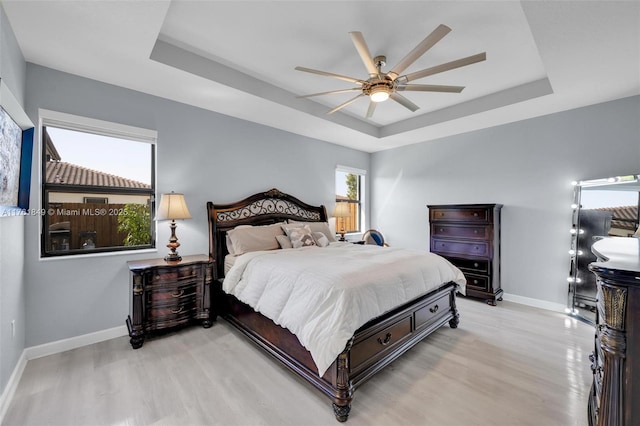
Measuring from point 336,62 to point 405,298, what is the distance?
252 cm

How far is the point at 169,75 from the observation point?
2.75 metres

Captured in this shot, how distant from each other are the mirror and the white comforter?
69.1 inches

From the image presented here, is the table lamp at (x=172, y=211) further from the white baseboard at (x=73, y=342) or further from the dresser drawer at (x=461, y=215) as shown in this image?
the dresser drawer at (x=461, y=215)

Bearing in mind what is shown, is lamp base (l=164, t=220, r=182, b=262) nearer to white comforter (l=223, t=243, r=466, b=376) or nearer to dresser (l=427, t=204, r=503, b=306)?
white comforter (l=223, t=243, r=466, b=376)

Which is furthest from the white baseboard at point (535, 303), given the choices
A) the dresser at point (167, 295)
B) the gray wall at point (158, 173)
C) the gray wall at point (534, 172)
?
the dresser at point (167, 295)

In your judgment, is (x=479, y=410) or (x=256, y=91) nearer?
(x=479, y=410)

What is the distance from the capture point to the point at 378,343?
2.15 metres

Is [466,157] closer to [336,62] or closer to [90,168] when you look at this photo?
[336,62]

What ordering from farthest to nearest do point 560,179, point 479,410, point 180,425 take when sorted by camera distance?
point 560,179 → point 479,410 → point 180,425

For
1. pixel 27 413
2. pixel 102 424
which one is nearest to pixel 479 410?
pixel 102 424

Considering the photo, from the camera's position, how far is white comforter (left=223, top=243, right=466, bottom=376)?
187cm

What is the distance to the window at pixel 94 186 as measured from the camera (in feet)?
8.72

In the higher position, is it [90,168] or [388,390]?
[90,168]

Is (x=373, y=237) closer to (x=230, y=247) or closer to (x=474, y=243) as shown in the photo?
(x=474, y=243)
